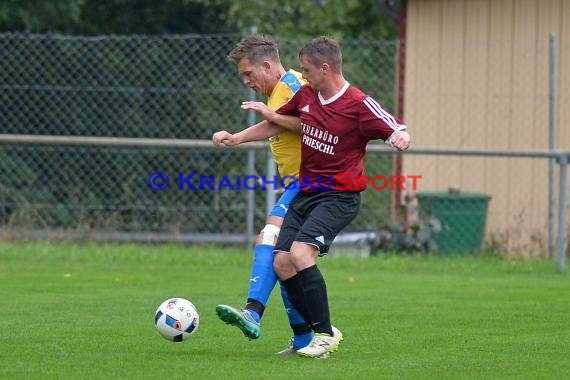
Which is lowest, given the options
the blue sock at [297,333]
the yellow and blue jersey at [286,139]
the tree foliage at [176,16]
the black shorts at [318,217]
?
the blue sock at [297,333]

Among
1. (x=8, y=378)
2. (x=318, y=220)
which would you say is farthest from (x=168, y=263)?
(x=8, y=378)

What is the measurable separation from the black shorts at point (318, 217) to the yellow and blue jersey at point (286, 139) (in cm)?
30

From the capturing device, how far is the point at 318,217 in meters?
6.61

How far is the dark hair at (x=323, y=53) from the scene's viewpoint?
6637 millimetres

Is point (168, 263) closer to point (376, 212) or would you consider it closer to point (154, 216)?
point (154, 216)

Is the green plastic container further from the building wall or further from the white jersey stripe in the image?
the white jersey stripe

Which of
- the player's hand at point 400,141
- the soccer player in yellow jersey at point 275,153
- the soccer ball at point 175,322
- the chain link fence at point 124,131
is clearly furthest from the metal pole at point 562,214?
the soccer ball at point 175,322

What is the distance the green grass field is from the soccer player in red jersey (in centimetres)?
33

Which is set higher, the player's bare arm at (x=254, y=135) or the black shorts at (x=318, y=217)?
the player's bare arm at (x=254, y=135)

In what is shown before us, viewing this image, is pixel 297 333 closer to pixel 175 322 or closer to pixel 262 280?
pixel 262 280

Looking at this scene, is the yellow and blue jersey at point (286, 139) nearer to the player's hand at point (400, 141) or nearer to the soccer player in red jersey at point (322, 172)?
the soccer player in red jersey at point (322, 172)

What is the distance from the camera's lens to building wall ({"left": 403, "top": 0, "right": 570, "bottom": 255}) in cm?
1420

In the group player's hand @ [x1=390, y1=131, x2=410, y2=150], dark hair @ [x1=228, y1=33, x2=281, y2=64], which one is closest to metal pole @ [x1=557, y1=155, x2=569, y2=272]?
dark hair @ [x1=228, y1=33, x2=281, y2=64]

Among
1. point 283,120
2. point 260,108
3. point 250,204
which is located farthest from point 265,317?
point 250,204
